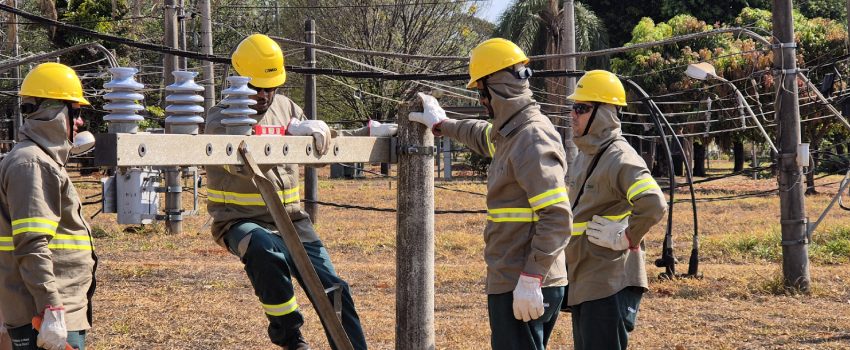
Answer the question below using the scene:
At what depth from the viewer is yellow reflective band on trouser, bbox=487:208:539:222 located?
14.5 feet

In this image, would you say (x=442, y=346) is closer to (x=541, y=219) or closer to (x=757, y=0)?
(x=541, y=219)

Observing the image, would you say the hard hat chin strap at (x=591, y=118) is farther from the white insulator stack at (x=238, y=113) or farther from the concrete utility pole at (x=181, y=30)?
the concrete utility pole at (x=181, y=30)

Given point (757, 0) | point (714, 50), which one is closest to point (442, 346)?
point (714, 50)

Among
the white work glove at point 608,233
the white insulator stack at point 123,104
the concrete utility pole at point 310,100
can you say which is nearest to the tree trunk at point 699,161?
the concrete utility pole at point 310,100

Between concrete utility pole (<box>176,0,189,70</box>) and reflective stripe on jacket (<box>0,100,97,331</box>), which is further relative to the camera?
concrete utility pole (<box>176,0,189,70</box>)

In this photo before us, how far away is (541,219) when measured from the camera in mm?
4230

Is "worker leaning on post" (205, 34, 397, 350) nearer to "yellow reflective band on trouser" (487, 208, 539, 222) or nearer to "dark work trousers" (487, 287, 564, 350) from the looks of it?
"yellow reflective band on trouser" (487, 208, 539, 222)

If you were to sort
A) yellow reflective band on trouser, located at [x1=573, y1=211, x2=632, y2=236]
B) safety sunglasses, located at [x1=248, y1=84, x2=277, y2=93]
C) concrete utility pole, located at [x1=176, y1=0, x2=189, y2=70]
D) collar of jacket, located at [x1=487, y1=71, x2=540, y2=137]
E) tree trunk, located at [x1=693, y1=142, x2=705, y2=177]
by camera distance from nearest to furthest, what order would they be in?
collar of jacket, located at [x1=487, y1=71, x2=540, y2=137] < yellow reflective band on trouser, located at [x1=573, y1=211, x2=632, y2=236] < safety sunglasses, located at [x1=248, y1=84, x2=277, y2=93] < concrete utility pole, located at [x1=176, y1=0, x2=189, y2=70] < tree trunk, located at [x1=693, y1=142, x2=705, y2=177]

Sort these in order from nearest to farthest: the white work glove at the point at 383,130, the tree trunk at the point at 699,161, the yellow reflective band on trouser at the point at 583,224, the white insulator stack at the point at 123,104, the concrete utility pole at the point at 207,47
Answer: the white insulator stack at the point at 123,104, the white work glove at the point at 383,130, the yellow reflective band on trouser at the point at 583,224, the concrete utility pole at the point at 207,47, the tree trunk at the point at 699,161

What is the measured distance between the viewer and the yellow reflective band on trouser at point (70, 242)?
437 centimetres

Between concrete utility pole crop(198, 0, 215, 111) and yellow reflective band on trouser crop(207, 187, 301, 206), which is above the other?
concrete utility pole crop(198, 0, 215, 111)

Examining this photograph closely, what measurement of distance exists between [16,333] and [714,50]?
2651cm

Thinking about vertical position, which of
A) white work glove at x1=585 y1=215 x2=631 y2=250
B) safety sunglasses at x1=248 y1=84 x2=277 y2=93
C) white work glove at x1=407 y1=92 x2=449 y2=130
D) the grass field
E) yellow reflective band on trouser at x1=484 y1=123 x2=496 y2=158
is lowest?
the grass field

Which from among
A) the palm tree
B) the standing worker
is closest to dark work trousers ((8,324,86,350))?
the standing worker
